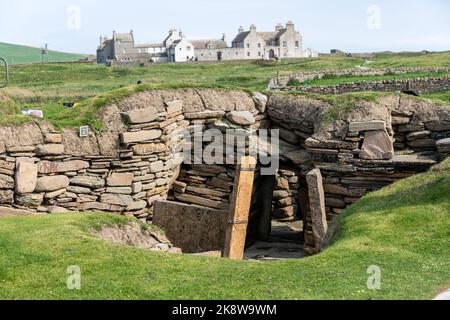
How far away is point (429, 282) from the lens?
9.37 m

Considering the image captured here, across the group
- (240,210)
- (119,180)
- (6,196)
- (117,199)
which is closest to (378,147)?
(240,210)

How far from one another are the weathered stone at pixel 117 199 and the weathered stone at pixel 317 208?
4.52 m

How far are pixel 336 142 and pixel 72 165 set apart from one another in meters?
6.28

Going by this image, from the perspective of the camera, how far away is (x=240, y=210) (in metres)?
16.3

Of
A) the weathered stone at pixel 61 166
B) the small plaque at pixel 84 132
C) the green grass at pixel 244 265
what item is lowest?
the green grass at pixel 244 265

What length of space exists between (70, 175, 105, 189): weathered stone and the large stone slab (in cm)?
171

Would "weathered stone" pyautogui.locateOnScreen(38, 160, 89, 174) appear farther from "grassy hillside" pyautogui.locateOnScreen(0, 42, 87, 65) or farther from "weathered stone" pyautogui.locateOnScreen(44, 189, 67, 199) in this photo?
"grassy hillside" pyautogui.locateOnScreen(0, 42, 87, 65)

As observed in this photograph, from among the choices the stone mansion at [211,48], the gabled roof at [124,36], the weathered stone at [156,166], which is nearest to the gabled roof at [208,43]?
the stone mansion at [211,48]

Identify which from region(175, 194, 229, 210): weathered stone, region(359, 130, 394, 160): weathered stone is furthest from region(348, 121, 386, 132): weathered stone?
region(175, 194, 229, 210): weathered stone

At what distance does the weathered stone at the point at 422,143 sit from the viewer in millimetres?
17547

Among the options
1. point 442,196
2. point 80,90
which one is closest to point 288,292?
point 442,196

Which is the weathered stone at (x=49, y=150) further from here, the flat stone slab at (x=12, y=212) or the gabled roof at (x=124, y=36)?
the gabled roof at (x=124, y=36)

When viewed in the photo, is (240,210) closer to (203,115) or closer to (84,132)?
(203,115)
